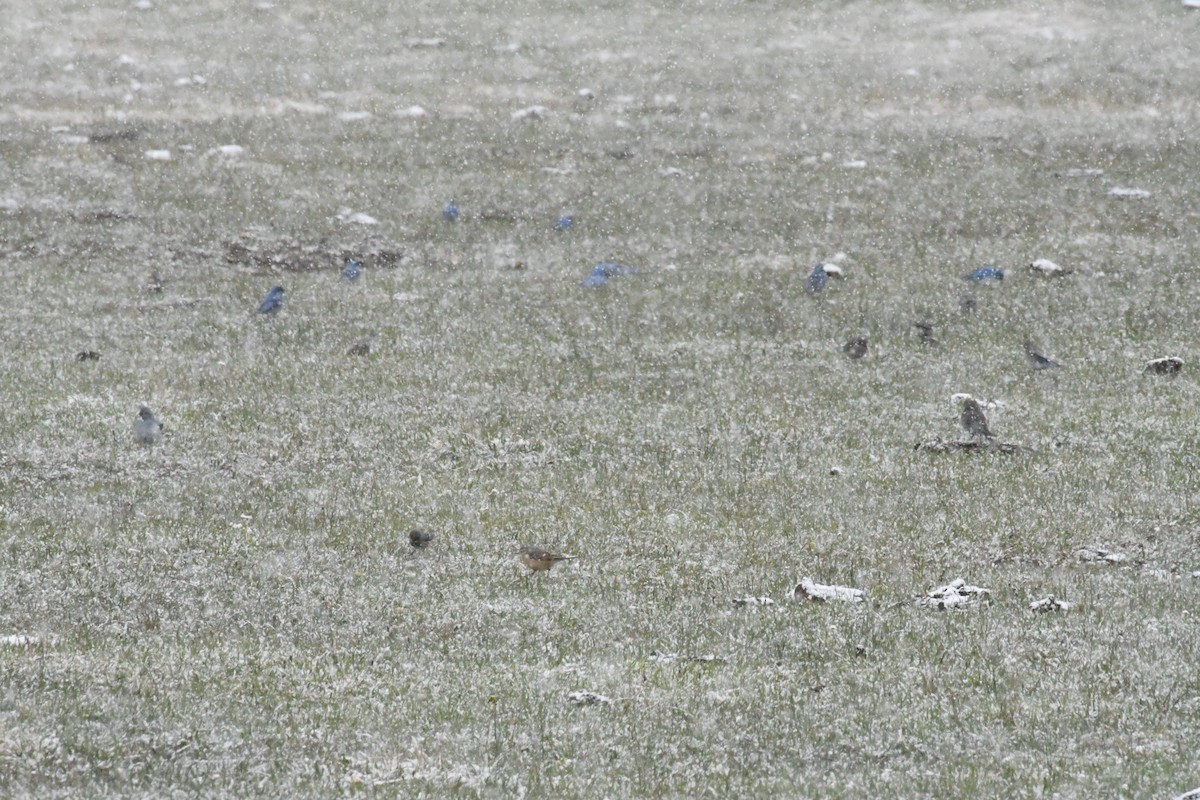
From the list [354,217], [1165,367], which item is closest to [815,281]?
[1165,367]

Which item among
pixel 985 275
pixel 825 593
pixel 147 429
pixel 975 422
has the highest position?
pixel 985 275

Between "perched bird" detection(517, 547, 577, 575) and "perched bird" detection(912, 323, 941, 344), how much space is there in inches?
512

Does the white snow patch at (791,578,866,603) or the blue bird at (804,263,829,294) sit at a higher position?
the blue bird at (804,263,829,294)

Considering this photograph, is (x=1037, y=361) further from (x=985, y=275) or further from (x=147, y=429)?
(x=147, y=429)

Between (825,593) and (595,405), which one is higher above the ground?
(825,593)

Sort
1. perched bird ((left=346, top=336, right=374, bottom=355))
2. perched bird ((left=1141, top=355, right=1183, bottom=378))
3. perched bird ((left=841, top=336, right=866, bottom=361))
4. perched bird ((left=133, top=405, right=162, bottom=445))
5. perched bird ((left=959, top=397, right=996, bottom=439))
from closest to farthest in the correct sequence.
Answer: perched bird ((left=133, top=405, right=162, bottom=445)) < perched bird ((left=959, top=397, right=996, bottom=439)) < perched bird ((left=1141, top=355, right=1183, bottom=378)) < perched bird ((left=346, top=336, right=374, bottom=355)) < perched bird ((left=841, top=336, right=866, bottom=361))

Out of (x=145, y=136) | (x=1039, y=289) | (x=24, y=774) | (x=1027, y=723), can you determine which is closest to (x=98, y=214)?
(x=145, y=136)

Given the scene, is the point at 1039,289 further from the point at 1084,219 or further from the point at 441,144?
the point at 441,144

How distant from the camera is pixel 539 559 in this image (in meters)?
15.4

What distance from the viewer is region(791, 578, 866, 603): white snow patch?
46.4 ft

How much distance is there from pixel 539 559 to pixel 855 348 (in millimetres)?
11882

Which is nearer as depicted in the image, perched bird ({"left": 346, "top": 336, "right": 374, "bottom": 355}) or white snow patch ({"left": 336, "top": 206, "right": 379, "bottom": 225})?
perched bird ({"left": 346, "top": 336, "right": 374, "bottom": 355})

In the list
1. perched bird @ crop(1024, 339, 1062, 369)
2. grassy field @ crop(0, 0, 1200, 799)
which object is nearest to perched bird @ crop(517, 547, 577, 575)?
grassy field @ crop(0, 0, 1200, 799)

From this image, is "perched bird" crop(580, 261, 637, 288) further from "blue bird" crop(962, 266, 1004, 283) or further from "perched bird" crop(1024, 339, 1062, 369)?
"perched bird" crop(1024, 339, 1062, 369)
